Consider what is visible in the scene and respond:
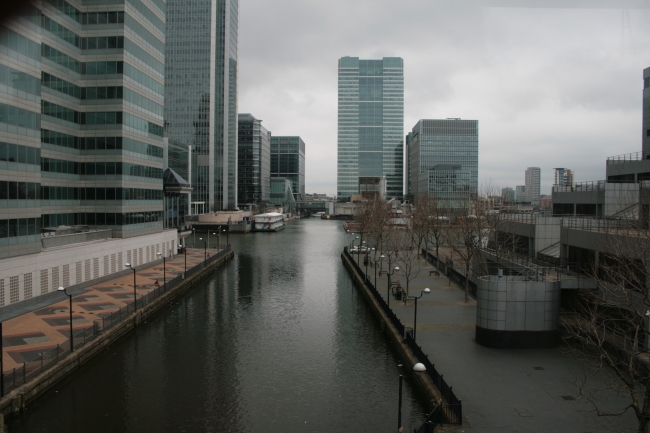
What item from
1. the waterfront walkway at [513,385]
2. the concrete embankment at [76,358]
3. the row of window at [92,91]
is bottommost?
the concrete embankment at [76,358]

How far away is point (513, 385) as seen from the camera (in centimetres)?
1688

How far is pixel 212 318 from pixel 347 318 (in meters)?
8.13

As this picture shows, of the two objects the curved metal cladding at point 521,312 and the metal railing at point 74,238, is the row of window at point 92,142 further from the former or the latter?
the curved metal cladding at point 521,312

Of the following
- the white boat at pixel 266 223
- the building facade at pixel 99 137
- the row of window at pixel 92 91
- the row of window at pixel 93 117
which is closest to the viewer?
the building facade at pixel 99 137

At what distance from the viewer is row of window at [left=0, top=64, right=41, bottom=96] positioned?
87.7ft

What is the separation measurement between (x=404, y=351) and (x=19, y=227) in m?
22.1

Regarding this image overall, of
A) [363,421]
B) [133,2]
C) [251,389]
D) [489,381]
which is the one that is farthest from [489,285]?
[133,2]

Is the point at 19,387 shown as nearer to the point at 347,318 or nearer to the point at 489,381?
the point at 489,381

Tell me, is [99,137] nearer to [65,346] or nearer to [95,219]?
[95,219]

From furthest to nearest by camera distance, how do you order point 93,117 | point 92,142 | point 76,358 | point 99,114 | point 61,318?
point 92,142 → point 93,117 → point 99,114 → point 61,318 → point 76,358

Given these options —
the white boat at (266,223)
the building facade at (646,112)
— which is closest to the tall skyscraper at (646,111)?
the building facade at (646,112)

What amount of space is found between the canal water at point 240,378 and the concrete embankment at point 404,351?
0.52 m

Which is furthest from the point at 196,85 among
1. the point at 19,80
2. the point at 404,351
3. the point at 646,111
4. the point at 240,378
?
the point at 404,351

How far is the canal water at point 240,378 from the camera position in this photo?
16172mm
